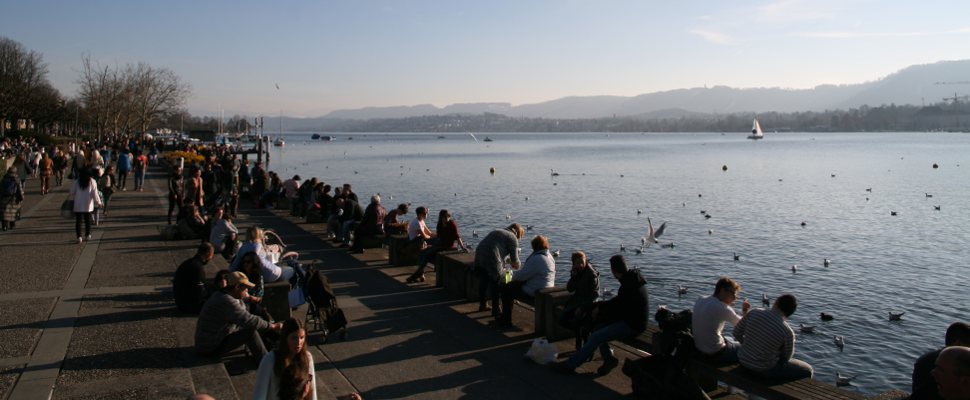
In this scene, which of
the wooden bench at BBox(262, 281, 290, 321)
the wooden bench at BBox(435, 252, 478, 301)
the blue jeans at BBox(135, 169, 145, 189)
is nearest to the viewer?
the wooden bench at BBox(262, 281, 290, 321)

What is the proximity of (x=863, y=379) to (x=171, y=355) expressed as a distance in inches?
406

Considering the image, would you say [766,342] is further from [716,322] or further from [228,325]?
[228,325]

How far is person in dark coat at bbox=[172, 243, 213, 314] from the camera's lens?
9305 mm

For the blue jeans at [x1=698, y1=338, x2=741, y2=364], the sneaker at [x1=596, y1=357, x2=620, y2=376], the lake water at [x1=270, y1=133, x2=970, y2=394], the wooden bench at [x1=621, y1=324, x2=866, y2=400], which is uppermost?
the blue jeans at [x1=698, y1=338, x2=741, y2=364]

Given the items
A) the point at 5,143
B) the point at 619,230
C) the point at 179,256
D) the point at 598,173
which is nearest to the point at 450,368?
the point at 179,256

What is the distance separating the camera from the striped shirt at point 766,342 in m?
6.64

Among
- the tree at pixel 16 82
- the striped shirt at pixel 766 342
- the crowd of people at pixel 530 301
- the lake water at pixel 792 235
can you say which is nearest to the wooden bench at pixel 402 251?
the crowd of people at pixel 530 301

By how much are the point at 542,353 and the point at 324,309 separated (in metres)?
2.82

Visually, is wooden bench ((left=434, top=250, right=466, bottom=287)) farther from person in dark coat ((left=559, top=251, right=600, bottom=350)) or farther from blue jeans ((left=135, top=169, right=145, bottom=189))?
blue jeans ((left=135, top=169, right=145, bottom=189))

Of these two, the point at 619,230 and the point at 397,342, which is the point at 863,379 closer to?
the point at 397,342

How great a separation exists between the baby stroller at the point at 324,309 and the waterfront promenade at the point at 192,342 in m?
0.16

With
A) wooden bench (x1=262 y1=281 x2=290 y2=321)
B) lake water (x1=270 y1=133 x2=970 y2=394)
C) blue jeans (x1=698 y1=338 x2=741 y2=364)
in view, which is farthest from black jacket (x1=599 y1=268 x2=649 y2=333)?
lake water (x1=270 y1=133 x2=970 y2=394)

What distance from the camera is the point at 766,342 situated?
21.8 feet

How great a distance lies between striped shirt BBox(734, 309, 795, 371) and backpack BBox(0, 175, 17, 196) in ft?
57.4
